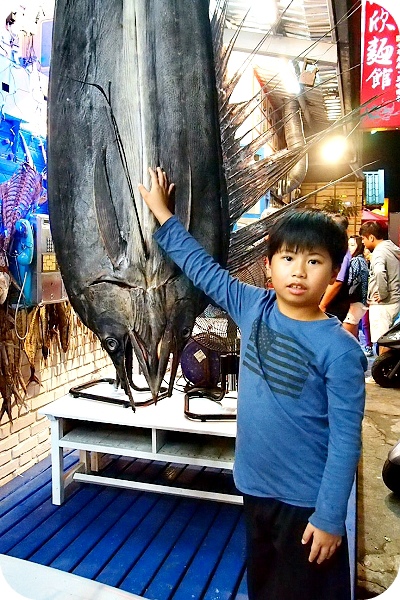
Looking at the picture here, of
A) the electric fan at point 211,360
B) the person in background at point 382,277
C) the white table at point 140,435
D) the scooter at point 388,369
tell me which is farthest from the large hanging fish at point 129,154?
the scooter at point 388,369

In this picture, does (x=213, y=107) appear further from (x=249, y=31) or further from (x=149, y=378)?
(x=149, y=378)

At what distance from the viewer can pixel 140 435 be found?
2.41m

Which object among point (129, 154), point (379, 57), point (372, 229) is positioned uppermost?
point (379, 57)

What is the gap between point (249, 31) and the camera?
1070mm

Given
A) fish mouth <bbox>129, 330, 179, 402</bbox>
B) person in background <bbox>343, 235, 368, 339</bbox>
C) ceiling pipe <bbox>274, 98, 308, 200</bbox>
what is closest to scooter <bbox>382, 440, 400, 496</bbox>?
person in background <bbox>343, 235, 368, 339</bbox>

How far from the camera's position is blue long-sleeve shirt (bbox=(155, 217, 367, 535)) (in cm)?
92

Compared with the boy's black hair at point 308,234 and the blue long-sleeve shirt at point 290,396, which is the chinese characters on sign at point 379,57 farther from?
the blue long-sleeve shirt at point 290,396

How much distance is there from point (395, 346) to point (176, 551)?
7.96ft

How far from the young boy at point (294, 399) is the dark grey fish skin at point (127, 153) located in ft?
0.15

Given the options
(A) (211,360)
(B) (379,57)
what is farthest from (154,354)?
(B) (379,57)

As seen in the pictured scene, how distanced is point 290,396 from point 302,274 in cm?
23

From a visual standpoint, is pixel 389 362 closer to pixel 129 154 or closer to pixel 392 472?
pixel 392 472

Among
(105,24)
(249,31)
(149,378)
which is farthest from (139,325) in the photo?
(249,31)

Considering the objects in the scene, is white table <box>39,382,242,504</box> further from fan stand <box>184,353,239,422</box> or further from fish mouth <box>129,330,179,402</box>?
fish mouth <box>129,330,179,402</box>
